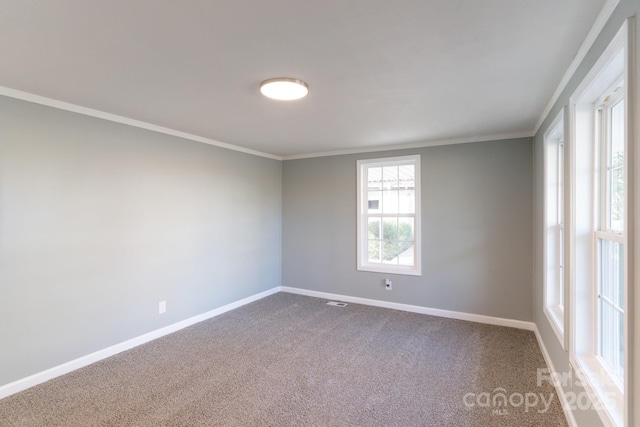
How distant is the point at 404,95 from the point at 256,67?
119 centimetres

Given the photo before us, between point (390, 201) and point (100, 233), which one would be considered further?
point (390, 201)

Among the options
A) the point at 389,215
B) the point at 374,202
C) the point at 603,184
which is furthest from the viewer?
the point at 374,202

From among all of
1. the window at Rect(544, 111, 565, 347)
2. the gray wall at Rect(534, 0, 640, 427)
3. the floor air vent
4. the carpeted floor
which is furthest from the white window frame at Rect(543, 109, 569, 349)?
the floor air vent

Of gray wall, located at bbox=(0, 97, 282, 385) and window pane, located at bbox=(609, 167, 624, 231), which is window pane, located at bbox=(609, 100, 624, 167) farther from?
gray wall, located at bbox=(0, 97, 282, 385)

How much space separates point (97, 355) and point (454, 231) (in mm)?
4146

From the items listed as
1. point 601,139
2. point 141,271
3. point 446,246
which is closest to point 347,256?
point 446,246

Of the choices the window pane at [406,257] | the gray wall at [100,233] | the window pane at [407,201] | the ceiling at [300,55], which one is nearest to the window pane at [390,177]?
the window pane at [407,201]

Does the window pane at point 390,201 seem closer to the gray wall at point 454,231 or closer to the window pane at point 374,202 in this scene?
the window pane at point 374,202

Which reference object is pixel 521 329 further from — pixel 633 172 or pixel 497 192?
pixel 633 172

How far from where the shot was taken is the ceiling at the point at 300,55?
4.89 ft

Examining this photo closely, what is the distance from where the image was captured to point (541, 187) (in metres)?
3.21

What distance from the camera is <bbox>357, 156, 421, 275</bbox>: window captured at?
4484 mm

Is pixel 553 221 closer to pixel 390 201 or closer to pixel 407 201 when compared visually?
pixel 407 201

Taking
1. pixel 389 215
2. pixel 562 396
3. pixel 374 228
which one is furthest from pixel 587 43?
pixel 374 228
